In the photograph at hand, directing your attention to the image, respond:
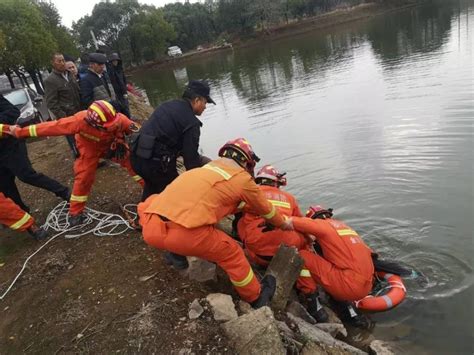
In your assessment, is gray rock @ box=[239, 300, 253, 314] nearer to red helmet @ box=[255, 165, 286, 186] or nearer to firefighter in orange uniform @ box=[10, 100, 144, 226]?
red helmet @ box=[255, 165, 286, 186]

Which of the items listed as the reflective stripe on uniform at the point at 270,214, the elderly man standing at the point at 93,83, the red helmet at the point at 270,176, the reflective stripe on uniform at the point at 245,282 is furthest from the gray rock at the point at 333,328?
the elderly man standing at the point at 93,83

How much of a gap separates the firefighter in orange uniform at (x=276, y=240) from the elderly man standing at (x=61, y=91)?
4090 millimetres

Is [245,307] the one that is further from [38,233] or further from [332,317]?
[38,233]

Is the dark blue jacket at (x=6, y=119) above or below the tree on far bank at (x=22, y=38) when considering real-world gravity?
below

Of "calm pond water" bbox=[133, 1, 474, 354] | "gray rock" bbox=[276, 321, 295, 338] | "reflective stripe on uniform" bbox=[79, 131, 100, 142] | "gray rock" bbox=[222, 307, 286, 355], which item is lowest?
"calm pond water" bbox=[133, 1, 474, 354]

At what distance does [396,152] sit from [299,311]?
251 inches

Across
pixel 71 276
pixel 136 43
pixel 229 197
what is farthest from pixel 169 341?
pixel 136 43

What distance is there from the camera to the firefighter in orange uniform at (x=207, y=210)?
3.50 meters

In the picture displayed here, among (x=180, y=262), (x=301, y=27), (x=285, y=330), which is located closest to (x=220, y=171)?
(x=180, y=262)

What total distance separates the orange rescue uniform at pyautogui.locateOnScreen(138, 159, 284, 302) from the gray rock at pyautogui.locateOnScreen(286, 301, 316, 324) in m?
0.96

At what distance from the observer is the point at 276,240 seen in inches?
188

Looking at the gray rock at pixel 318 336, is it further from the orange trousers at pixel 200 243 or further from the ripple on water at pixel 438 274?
the ripple on water at pixel 438 274

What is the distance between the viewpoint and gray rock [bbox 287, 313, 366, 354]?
3807mm

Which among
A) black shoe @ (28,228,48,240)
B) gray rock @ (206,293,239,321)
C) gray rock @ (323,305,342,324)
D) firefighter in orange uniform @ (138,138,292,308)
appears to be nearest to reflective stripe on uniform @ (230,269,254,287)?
firefighter in orange uniform @ (138,138,292,308)
